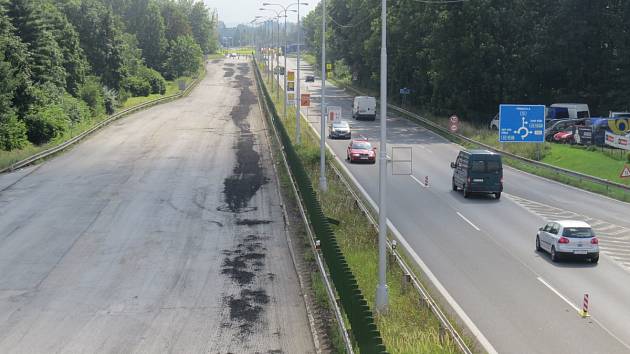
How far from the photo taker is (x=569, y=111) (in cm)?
6969

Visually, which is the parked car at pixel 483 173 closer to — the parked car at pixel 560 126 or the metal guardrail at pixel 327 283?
the metal guardrail at pixel 327 283

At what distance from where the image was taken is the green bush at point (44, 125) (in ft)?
175

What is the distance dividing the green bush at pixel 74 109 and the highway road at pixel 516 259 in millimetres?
26992

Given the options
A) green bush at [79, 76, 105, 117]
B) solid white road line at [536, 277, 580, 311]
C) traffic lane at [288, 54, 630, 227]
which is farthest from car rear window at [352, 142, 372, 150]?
green bush at [79, 76, 105, 117]

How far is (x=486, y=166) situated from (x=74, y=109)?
3816 centimetres

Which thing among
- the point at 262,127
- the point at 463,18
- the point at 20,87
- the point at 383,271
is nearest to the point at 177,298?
the point at 383,271

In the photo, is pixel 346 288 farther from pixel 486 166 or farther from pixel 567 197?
pixel 567 197

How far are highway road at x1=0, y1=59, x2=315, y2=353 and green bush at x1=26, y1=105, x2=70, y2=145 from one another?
3890 millimetres

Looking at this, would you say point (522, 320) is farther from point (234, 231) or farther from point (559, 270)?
point (234, 231)

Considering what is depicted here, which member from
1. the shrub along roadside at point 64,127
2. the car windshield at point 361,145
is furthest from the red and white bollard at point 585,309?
the shrub along roadside at point 64,127

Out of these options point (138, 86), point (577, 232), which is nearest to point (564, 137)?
point (577, 232)

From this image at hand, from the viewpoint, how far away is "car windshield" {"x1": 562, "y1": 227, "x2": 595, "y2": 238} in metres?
25.8

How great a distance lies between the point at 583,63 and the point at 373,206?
46850mm

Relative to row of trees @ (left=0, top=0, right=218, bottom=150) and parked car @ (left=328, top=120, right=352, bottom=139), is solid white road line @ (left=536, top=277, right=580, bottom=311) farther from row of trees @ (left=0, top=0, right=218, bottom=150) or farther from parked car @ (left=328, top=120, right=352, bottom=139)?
parked car @ (left=328, top=120, right=352, bottom=139)
